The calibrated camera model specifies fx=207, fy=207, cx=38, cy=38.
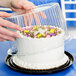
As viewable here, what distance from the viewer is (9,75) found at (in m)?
0.97

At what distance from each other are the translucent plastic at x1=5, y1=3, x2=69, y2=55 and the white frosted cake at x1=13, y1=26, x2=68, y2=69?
93mm

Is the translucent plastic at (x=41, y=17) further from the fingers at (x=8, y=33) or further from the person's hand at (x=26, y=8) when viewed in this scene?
the fingers at (x=8, y=33)

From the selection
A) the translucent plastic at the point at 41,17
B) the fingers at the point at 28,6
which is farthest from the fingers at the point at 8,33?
the fingers at the point at 28,6

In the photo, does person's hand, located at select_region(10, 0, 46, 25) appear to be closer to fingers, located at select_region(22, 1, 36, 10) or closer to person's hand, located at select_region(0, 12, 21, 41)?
fingers, located at select_region(22, 1, 36, 10)

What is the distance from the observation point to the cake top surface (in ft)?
3.29

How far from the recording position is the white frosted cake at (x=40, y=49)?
3.23 ft

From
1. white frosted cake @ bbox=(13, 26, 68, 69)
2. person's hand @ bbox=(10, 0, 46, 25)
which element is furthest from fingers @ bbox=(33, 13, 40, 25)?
white frosted cake @ bbox=(13, 26, 68, 69)

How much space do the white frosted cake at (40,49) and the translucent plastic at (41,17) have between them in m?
0.09

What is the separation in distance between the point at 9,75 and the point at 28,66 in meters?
0.10

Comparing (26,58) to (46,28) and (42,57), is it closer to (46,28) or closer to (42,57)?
(42,57)

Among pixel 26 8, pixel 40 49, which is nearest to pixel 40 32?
pixel 40 49

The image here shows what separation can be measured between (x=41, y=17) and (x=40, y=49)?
0.27 metres

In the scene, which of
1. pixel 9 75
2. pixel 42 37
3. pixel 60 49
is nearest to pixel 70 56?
pixel 60 49

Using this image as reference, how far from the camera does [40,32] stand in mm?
1050
